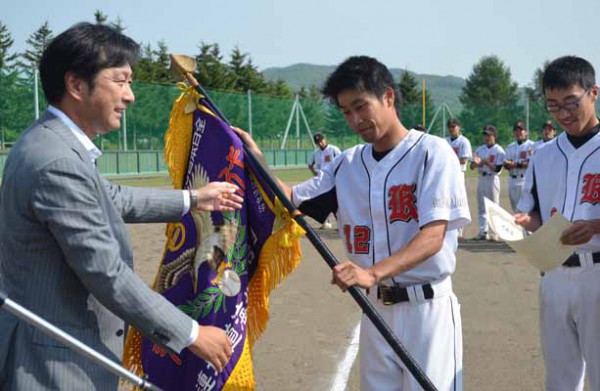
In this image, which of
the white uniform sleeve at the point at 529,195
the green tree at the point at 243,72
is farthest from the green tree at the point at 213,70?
the white uniform sleeve at the point at 529,195

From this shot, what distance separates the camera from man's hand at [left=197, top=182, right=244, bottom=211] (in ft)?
10.7

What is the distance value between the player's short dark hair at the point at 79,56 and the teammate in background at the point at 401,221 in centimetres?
113

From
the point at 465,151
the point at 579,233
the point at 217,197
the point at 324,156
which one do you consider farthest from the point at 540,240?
the point at 324,156

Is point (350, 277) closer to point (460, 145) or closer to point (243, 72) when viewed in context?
point (460, 145)

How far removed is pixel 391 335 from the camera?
291cm

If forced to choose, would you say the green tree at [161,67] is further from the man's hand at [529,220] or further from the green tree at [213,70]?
the man's hand at [529,220]

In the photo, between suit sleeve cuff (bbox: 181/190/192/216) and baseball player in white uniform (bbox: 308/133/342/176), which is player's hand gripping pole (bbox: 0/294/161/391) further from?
baseball player in white uniform (bbox: 308/133/342/176)

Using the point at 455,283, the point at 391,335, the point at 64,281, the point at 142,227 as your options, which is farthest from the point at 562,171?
the point at 142,227

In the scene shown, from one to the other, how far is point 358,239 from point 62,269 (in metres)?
1.48

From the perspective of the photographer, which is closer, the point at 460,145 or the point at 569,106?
the point at 569,106

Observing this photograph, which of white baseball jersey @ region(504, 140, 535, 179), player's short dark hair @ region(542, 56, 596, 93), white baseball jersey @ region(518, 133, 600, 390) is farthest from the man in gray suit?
white baseball jersey @ region(504, 140, 535, 179)

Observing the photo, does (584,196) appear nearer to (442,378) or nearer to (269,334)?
(442,378)

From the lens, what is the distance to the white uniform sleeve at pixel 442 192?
315cm

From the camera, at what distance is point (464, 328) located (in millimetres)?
6859
